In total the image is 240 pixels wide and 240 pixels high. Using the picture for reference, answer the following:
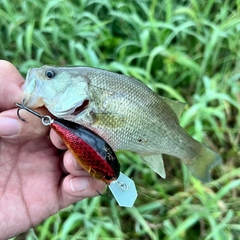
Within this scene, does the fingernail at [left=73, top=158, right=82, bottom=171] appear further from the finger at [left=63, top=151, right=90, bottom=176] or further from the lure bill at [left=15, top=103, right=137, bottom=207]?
the lure bill at [left=15, top=103, right=137, bottom=207]

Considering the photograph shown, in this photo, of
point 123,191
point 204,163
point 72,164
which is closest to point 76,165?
point 72,164

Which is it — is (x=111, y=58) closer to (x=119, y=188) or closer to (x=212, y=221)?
(x=212, y=221)

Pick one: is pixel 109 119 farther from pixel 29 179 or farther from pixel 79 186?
pixel 29 179

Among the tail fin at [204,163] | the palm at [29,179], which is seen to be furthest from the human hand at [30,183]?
the tail fin at [204,163]

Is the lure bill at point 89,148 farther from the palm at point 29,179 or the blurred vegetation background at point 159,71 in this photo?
the blurred vegetation background at point 159,71

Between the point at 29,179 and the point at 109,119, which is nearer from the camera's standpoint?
the point at 109,119
